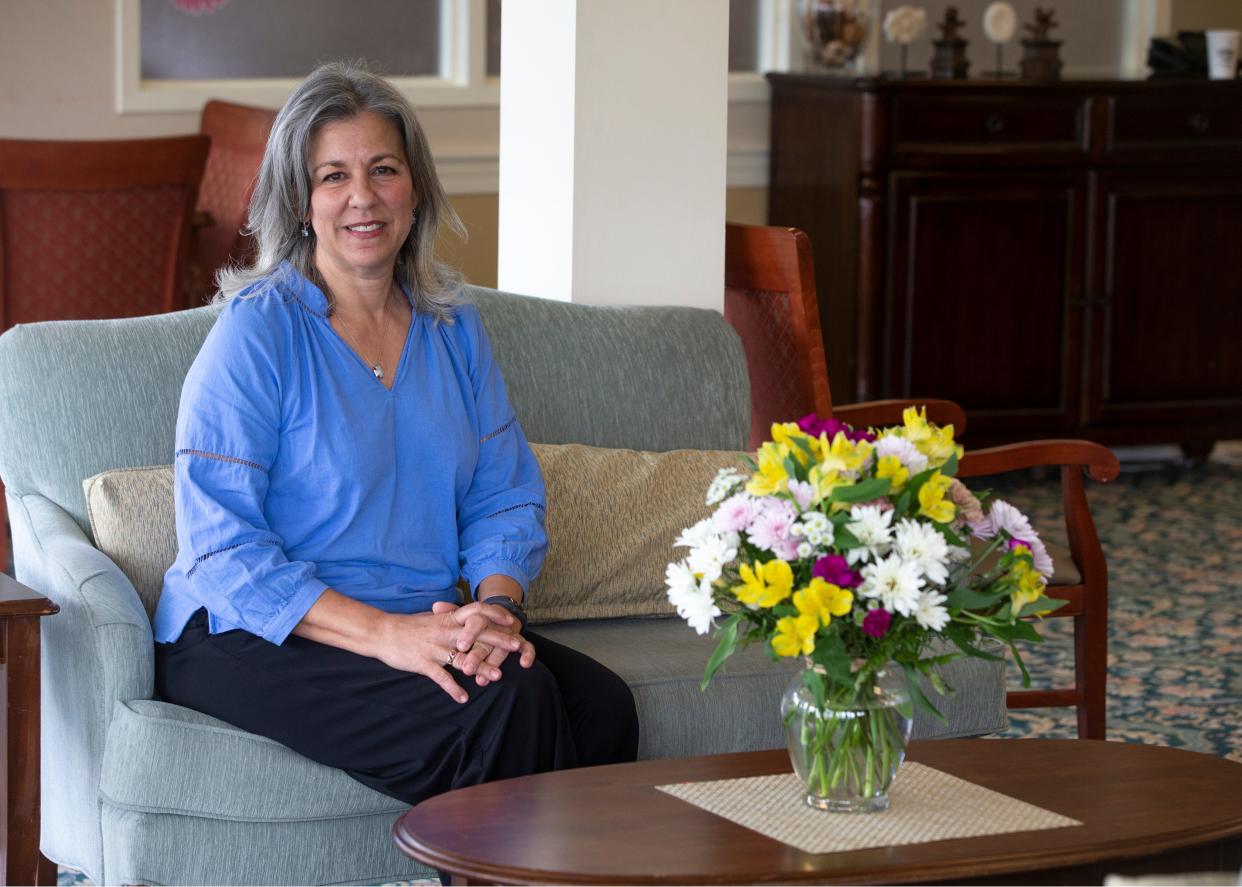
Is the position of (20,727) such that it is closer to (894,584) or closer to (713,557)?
(713,557)

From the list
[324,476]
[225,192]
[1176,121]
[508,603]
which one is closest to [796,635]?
[508,603]

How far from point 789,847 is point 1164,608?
118 inches

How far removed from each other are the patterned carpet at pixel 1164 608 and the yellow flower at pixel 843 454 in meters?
1.67

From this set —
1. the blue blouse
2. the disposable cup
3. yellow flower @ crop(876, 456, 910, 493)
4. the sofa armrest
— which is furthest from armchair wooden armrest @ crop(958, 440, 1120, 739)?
the disposable cup

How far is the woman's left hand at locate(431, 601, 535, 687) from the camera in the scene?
7.99ft

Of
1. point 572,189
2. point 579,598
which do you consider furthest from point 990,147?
point 579,598

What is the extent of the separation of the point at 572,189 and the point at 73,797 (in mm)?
1504

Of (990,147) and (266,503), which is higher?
(990,147)

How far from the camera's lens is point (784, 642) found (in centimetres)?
191

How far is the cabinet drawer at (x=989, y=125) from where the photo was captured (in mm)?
5598

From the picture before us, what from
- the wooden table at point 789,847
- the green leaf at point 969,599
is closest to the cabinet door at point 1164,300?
the wooden table at point 789,847

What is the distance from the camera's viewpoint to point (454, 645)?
96.6 inches

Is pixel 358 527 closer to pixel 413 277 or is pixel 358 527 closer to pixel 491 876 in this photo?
pixel 413 277

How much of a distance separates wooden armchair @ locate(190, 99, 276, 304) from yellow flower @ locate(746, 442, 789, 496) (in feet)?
10.4
